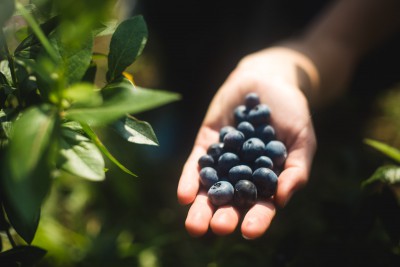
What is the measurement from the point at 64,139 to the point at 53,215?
1748 millimetres

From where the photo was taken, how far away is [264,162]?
3.92ft

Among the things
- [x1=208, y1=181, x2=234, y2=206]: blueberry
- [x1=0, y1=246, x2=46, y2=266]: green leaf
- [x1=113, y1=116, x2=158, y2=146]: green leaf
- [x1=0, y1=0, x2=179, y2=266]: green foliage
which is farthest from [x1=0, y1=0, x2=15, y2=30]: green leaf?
[x1=208, y1=181, x2=234, y2=206]: blueberry

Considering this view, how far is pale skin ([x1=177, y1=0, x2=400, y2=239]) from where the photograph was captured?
3.52 feet

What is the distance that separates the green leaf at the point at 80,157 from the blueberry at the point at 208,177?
20.1 inches

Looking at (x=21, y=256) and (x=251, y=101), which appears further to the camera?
Answer: (x=251, y=101)

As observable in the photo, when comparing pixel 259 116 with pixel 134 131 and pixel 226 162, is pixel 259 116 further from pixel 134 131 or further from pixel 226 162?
pixel 134 131

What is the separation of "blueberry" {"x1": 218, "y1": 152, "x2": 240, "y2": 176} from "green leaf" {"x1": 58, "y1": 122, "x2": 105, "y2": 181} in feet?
1.89

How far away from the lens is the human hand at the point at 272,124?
1.03 m

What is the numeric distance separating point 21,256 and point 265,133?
90 cm

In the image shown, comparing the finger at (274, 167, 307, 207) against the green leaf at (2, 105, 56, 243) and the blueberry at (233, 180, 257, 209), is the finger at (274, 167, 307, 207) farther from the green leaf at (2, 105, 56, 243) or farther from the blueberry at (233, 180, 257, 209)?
the green leaf at (2, 105, 56, 243)

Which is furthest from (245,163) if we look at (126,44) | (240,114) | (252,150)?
(126,44)

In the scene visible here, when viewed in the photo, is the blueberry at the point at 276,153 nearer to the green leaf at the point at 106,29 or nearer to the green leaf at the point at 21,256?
the green leaf at the point at 106,29

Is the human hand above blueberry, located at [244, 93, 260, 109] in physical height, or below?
below

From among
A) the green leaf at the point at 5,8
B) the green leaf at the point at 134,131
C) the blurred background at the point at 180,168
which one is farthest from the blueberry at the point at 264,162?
the green leaf at the point at 5,8
